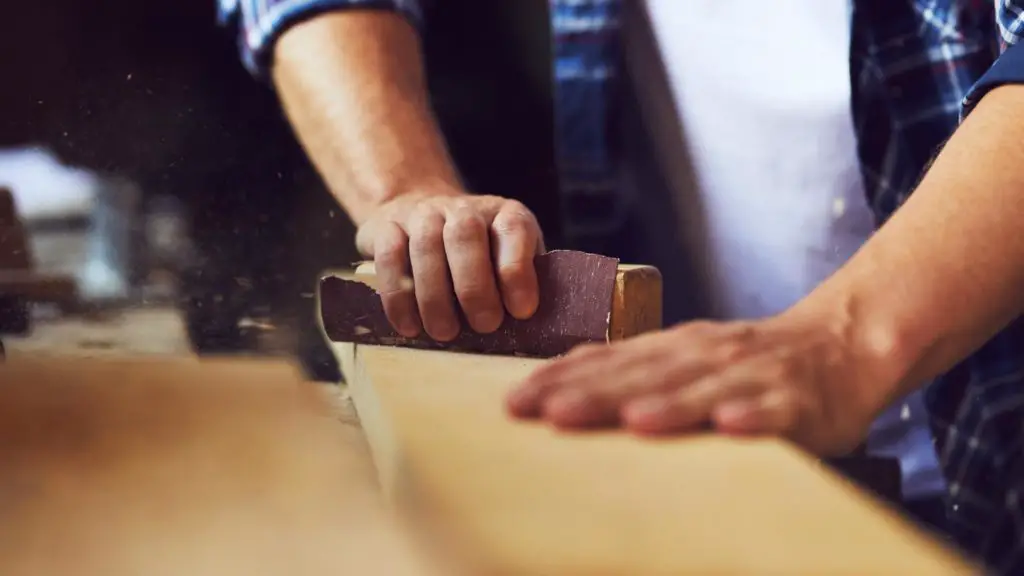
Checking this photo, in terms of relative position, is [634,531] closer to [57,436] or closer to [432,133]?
[57,436]

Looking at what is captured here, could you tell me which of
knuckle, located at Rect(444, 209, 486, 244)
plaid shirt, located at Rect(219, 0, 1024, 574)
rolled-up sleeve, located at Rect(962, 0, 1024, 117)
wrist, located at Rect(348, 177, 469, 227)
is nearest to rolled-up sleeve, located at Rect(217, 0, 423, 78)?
plaid shirt, located at Rect(219, 0, 1024, 574)

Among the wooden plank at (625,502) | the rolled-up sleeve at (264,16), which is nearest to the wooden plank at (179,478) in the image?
the wooden plank at (625,502)

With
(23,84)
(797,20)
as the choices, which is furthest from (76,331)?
(797,20)

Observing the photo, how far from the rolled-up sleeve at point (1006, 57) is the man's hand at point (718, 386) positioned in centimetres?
17

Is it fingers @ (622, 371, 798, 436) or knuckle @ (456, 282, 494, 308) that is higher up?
knuckle @ (456, 282, 494, 308)

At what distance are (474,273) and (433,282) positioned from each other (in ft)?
0.06

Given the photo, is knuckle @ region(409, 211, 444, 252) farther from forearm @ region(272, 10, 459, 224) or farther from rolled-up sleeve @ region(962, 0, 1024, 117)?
rolled-up sleeve @ region(962, 0, 1024, 117)

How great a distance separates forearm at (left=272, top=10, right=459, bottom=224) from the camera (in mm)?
518

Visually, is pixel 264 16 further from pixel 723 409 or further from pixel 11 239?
pixel 723 409

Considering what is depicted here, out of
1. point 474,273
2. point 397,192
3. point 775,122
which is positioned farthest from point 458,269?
point 775,122

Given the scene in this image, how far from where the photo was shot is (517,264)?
396mm

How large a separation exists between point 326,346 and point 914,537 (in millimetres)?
315

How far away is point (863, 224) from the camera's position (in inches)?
21.7

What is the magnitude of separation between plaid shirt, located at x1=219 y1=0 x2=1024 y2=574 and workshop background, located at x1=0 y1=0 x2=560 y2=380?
0.8 inches
